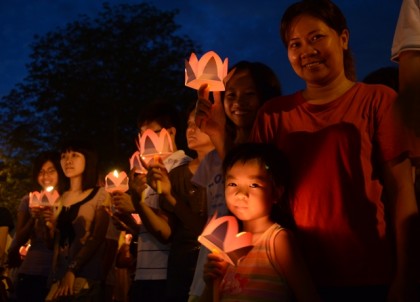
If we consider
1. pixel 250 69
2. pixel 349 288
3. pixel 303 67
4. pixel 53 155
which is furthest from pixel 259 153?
pixel 53 155

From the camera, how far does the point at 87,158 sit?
5973mm

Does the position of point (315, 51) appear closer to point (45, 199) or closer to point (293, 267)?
point (293, 267)

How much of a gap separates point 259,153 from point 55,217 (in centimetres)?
341

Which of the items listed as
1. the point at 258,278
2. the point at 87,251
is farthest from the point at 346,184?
the point at 87,251

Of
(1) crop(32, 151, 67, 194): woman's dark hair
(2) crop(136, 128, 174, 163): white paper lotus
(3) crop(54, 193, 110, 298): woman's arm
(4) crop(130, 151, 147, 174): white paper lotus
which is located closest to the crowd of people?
(2) crop(136, 128, 174, 163): white paper lotus

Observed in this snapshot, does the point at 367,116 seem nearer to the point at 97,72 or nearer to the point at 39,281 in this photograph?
the point at 39,281

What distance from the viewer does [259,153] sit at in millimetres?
2633

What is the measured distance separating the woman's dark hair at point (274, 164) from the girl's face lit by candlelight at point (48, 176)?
164 inches

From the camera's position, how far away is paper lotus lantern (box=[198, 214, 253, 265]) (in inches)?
92.9

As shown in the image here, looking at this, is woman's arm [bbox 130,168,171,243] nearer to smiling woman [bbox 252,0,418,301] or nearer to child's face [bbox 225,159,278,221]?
child's face [bbox 225,159,278,221]

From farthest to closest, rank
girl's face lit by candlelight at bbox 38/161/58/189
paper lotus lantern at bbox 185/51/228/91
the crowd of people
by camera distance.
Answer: girl's face lit by candlelight at bbox 38/161/58/189
paper lotus lantern at bbox 185/51/228/91
the crowd of people

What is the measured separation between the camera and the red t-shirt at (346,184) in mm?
2334

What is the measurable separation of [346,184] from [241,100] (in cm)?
110

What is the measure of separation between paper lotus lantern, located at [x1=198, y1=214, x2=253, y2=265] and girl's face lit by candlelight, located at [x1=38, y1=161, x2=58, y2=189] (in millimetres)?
4422
